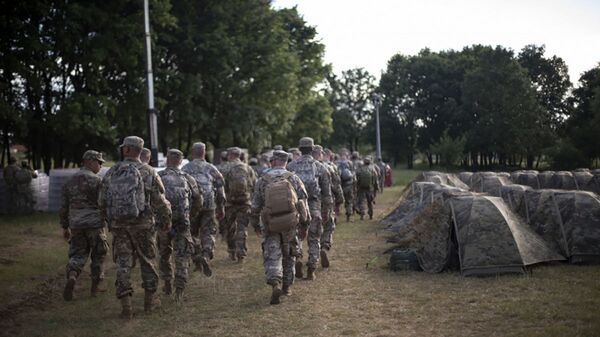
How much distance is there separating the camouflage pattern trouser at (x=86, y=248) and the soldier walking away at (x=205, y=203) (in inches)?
73.4

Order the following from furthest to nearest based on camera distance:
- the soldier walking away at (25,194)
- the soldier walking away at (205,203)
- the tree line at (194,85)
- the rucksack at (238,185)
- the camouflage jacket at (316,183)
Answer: the tree line at (194,85)
the soldier walking away at (25,194)
the rucksack at (238,185)
the soldier walking away at (205,203)
the camouflage jacket at (316,183)

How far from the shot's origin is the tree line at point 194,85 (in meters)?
21.4

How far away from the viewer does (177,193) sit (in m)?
8.82

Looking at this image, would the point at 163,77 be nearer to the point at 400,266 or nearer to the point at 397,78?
the point at 400,266

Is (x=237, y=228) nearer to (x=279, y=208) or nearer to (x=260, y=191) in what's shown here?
(x=260, y=191)

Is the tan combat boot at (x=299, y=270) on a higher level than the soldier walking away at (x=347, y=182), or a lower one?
lower

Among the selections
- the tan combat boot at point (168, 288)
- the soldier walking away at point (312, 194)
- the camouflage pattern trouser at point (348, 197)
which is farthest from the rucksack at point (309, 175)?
the camouflage pattern trouser at point (348, 197)

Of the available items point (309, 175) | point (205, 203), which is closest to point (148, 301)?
point (205, 203)

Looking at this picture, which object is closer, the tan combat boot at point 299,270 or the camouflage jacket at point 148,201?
the camouflage jacket at point 148,201

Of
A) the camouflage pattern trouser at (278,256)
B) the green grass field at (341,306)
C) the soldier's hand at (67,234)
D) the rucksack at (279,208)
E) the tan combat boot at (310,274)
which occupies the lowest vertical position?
the green grass field at (341,306)

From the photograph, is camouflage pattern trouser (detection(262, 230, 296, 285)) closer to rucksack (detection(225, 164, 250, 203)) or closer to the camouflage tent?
rucksack (detection(225, 164, 250, 203))

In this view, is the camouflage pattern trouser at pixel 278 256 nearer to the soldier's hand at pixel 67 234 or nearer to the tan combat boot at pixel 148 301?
the tan combat boot at pixel 148 301

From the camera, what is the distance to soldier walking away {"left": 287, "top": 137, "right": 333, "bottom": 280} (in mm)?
9734

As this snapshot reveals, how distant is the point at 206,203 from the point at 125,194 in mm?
2965
